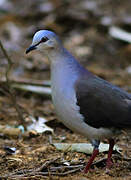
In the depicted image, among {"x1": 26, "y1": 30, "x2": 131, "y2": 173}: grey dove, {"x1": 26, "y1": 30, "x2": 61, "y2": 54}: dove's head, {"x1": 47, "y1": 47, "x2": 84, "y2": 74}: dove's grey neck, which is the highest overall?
{"x1": 26, "y1": 30, "x2": 61, "y2": 54}: dove's head

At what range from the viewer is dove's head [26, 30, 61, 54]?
4.66m

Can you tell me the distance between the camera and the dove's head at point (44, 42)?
466 cm

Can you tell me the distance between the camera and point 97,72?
28.5 ft

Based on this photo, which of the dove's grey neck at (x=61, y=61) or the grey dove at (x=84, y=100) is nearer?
the grey dove at (x=84, y=100)

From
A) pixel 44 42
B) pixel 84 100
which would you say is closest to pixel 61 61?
pixel 44 42

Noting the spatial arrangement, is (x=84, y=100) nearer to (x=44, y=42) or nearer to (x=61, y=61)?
(x=61, y=61)

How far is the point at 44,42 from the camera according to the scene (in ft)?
15.3

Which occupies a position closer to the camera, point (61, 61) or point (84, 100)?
point (84, 100)

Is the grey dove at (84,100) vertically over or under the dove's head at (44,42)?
under

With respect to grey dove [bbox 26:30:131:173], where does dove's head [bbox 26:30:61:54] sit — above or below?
above

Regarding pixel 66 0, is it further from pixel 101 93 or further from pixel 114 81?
pixel 101 93

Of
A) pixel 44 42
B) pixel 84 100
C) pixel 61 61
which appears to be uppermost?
pixel 44 42

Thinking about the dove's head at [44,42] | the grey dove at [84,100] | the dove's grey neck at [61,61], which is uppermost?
the dove's head at [44,42]

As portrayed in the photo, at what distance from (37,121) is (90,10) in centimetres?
539
